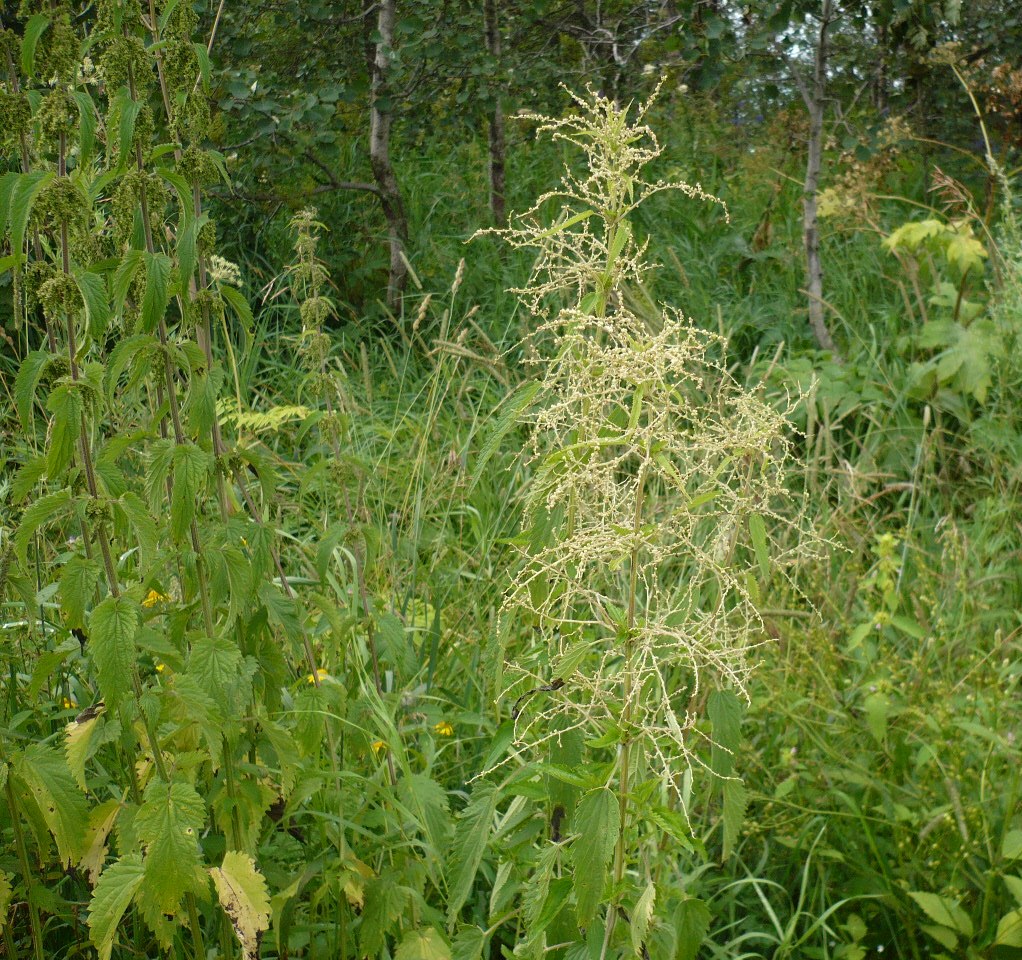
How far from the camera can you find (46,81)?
1853 millimetres

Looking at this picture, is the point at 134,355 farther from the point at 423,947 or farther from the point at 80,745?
the point at 423,947

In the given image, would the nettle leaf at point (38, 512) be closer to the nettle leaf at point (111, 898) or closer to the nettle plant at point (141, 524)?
the nettle plant at point (141, 524)

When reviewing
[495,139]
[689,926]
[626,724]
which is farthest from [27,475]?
[495,139]

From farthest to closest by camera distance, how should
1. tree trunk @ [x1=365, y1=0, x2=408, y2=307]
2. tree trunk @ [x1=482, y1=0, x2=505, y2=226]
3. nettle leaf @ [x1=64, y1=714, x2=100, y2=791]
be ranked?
tree trunk @ [x1=482, y1=0, x2=505, y2=226] < tree trunk @ [x1=365, y1=0, x2=408, y2=307] < nettle leaf @ [x1=64, y1=714, x2=100, y2=791]

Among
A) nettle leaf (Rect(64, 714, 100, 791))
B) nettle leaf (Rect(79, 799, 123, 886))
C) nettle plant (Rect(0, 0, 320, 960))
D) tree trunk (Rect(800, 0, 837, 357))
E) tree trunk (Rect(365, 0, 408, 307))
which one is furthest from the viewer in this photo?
tree trunk (Rect(365, 0, 408, 307))

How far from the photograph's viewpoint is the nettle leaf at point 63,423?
1725 millimetres

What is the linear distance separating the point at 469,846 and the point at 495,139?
486cm

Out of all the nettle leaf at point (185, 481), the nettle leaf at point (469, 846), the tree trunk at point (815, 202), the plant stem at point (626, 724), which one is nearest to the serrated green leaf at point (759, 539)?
the plant stem at point (626, 724)

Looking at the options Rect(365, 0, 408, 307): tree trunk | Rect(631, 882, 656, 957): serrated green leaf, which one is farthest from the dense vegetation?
Rect(365, 0, 408, 307): tree trunk

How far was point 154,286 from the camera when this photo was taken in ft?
5.77

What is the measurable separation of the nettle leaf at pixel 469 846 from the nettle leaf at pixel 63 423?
2.72 ft

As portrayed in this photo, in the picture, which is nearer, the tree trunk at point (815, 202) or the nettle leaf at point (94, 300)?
the nettle leaf at point (94, 300)

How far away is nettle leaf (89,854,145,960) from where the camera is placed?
1757 mm

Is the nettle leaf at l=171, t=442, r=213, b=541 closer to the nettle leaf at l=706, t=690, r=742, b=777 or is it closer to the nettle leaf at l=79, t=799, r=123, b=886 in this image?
the nettle leaf at l=79, t=799, r=123, b=886
